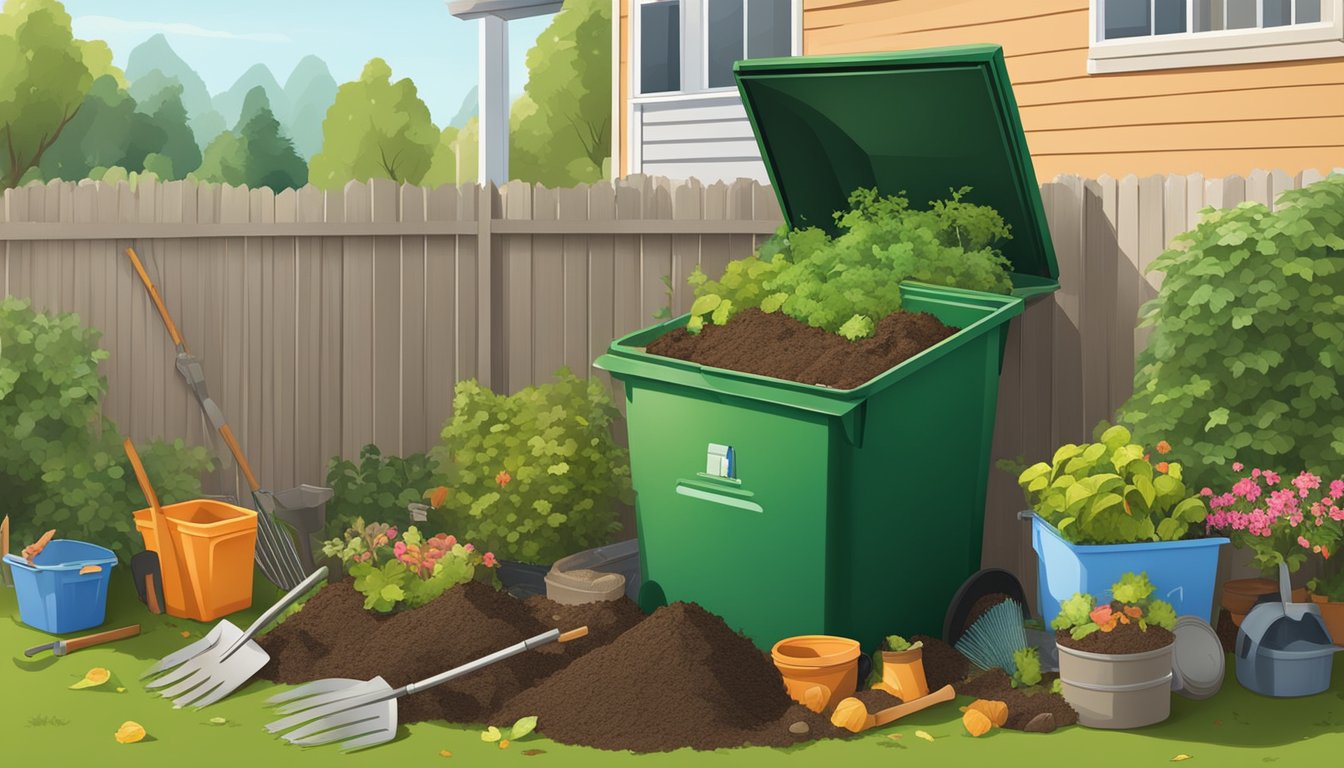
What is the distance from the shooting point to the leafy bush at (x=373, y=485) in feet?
21.1

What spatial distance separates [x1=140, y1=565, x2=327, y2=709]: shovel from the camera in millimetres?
4723

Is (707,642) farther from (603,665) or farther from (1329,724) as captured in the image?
(1329,724)

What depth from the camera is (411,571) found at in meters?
5.31

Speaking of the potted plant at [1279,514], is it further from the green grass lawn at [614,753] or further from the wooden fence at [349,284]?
the wooden fence at [349,284]

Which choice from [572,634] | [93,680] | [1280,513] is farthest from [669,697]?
[1280,513]

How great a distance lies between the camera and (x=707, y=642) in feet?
15.3

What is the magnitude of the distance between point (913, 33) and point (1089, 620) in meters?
4.46

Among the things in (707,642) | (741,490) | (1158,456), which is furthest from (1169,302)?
(707,642)

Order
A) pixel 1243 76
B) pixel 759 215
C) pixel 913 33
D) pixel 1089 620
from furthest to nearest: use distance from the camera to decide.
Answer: pixel 913 33, pixel 1243 76, pixel 759 215, pixel 1089 620

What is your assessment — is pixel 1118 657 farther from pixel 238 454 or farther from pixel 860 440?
pixel 238 454

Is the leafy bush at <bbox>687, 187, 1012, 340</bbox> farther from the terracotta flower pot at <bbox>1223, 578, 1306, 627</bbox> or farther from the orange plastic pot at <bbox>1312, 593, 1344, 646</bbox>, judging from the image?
the orange plastic pot at <bbox>1312, 593, 1344, 646</bbox>

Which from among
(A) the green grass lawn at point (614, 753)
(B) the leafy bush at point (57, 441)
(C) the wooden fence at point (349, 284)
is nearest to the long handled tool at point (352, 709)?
(A) the green grass lawn at point (614, 753)

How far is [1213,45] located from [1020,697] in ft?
13.1

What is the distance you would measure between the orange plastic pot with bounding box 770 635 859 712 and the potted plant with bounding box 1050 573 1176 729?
2.16ft
